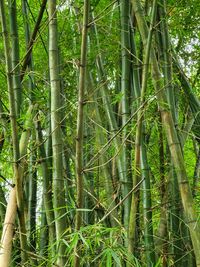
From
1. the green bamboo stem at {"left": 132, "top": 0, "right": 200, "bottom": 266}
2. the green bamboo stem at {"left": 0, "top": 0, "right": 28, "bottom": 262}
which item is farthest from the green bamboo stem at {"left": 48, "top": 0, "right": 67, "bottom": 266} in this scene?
the green bamboo stem at {"left": 132, "top": 0, "right": 200, "bottom": 266}

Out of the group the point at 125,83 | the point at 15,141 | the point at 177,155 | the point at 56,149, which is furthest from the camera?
the point at 125,83

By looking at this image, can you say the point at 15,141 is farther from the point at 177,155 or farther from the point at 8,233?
the point at 177,155

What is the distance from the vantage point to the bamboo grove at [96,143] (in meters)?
1.55

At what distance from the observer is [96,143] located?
7.64ft

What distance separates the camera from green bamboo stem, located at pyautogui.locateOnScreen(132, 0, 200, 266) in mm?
1768

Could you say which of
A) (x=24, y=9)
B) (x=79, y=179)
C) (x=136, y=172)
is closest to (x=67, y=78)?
(x=24, y=9)

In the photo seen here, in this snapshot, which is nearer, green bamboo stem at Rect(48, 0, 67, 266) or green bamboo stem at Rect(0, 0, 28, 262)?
green bamboo stem at Rect(0, 0, 28, 262)

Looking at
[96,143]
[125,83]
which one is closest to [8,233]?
[96,143]

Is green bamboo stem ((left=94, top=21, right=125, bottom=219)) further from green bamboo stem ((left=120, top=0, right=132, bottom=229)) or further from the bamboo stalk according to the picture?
the bamboo stalk

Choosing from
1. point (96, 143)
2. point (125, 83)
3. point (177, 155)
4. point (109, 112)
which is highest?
point (125, 83)

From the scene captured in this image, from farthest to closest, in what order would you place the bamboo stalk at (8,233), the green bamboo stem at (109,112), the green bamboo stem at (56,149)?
1. the green bamboo stem at (109,112)
2. the green bamboo stem at (56,149)
3. the bamboo stalk at (8,233)

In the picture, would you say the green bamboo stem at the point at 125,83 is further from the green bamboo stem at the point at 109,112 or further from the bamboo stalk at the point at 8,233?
the bamboo stalk at the point at 8,233

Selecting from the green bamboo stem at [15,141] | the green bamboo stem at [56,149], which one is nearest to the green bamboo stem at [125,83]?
the green bamboo stem at [56,149]

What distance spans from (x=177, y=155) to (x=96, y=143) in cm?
55
